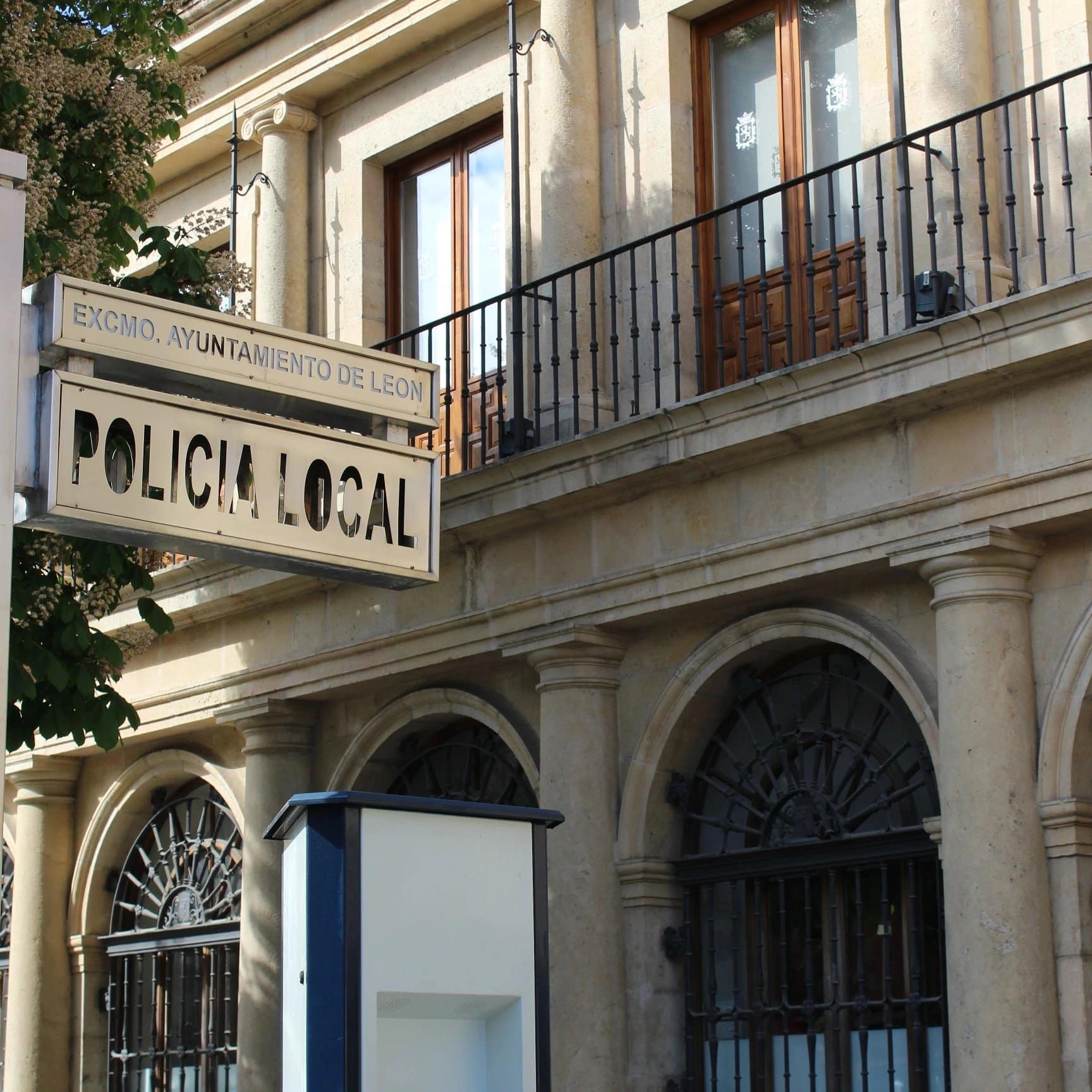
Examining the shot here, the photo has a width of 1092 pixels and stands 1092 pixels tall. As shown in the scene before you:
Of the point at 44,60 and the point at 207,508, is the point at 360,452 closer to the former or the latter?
the point at 207,508

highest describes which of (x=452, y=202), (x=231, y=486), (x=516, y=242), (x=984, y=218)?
(x=452, y=202)

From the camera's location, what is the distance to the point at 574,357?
10891 millimetres

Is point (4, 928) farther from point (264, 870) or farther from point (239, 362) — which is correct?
point (239, 362)

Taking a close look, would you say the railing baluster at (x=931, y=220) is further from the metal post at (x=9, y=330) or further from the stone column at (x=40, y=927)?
the stone column at (x=40, y=927)

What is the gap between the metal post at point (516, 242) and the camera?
11.3 m

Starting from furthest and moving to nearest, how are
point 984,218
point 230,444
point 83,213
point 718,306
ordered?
1. point 718,306
2. point 83,213
3. point 984,218
4. point 230,444

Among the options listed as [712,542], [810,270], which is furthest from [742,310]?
[712,542]

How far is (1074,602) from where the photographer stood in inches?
346

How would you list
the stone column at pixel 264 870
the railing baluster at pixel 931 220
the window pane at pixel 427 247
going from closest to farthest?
the railing baluster at pixel 931 220 < the stone column at pixel 264 870 < the window pane at pixel 427 247

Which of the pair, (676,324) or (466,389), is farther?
(466,389)

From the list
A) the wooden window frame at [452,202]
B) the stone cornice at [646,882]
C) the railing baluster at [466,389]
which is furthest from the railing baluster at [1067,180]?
the wooden window frame at [452,202]

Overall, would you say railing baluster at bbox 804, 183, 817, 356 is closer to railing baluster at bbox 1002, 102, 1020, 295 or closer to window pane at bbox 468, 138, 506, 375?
railing baluster at bbox 1002, 102, 1020, 295

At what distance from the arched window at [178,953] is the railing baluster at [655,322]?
4756mm

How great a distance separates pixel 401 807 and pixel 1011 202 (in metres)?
5.84
